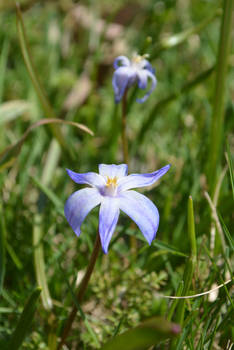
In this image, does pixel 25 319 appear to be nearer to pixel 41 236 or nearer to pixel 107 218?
pixel 107 218

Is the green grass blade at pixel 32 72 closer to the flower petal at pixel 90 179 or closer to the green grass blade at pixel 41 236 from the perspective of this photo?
the green grass blade at pixel 41 236

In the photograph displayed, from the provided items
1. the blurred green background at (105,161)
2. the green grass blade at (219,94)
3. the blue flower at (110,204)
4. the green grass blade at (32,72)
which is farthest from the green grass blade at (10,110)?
the blue flower at (110,204)

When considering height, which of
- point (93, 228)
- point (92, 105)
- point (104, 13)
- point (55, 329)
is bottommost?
point (55, 329)

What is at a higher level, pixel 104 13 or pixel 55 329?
pixel 104 13

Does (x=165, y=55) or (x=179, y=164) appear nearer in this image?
(x=179, y=164)

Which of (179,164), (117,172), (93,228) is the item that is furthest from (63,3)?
(117,172)

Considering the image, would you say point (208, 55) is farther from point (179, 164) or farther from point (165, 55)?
point (179, 164)
